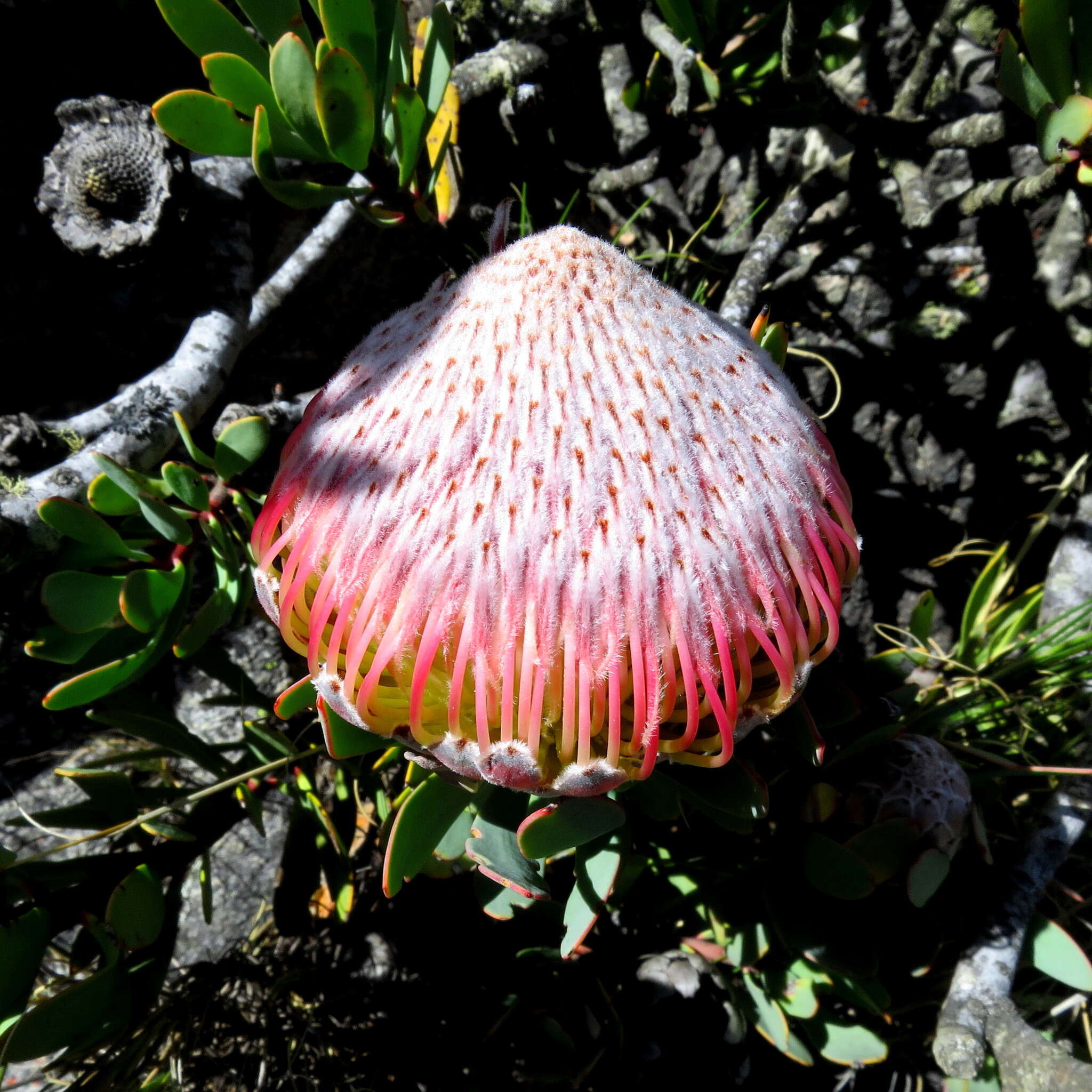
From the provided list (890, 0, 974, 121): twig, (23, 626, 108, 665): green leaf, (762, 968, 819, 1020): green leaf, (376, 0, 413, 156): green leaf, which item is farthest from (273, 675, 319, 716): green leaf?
(890, 0, 974, 121): twig

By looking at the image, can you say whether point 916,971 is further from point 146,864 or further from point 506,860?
point 146,864

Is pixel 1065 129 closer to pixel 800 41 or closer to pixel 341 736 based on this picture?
pixel 800 41

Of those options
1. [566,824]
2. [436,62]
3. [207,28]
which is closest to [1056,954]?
[566,824]

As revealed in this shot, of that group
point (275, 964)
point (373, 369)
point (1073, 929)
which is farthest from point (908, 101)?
point (275, 964)

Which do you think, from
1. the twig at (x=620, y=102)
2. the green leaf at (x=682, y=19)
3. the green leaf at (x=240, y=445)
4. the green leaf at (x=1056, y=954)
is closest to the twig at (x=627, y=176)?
the twig at (x=620, y=102)

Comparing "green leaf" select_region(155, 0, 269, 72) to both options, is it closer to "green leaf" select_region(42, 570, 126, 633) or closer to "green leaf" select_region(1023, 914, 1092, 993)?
"green leaf" select_region(42, 570, 126, 633)

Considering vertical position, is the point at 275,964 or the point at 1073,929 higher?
the point at 275,964
